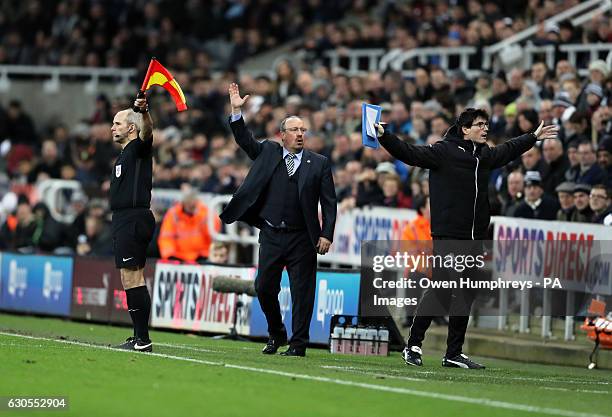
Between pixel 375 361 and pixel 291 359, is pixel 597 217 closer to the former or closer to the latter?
pixel 375 361

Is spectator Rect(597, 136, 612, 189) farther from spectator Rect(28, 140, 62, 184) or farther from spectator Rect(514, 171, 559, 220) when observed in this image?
spectator Rect(28, 140, 62, 184)

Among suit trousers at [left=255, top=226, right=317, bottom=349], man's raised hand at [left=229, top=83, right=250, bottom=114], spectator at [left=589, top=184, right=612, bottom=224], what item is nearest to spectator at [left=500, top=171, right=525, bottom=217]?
spectator at [left=589, top=184, right=612, bottom=224]

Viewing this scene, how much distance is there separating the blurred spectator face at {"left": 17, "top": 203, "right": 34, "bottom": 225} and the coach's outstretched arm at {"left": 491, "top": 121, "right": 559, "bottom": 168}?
1292 cm

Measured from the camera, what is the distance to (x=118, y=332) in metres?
19.7

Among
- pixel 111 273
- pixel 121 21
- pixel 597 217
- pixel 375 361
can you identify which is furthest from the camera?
pixel 121 21

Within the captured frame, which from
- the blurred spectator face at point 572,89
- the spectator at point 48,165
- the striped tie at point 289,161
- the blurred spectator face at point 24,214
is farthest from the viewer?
the spectator at point 48,165

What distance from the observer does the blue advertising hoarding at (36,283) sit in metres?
22.9

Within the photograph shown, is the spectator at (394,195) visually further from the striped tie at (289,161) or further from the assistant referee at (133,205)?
the assistant referee at (133,205)

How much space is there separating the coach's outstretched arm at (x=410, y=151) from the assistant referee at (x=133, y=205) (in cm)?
215

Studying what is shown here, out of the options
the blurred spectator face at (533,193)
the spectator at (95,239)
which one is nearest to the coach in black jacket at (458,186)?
the blurred spectator face at (533,193)

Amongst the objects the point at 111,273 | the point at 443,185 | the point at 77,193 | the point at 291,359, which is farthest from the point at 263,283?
the point at 77,193

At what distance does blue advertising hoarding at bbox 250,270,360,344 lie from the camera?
1841cm

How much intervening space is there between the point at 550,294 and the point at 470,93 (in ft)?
19.3

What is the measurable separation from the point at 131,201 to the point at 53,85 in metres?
20.1
